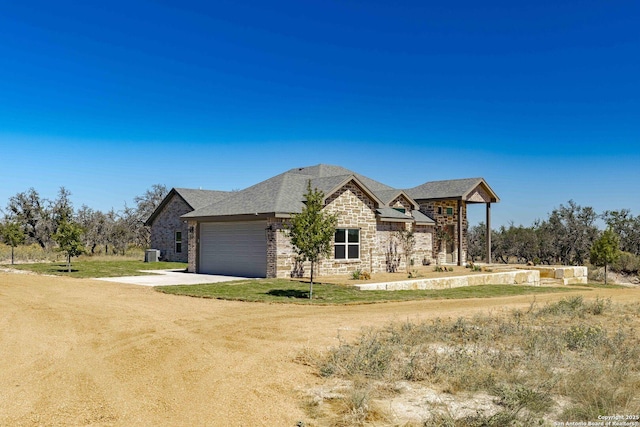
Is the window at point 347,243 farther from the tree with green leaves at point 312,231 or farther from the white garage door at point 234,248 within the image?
the tree with green leaves at point 312,231

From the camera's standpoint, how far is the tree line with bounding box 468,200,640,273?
44000mm

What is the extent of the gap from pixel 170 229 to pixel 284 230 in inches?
673

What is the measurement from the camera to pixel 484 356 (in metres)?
9.40

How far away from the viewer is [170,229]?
38.3m

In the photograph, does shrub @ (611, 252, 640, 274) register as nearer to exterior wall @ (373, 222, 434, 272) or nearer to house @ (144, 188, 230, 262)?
exterior wall @ (373, 222, 434, 272)

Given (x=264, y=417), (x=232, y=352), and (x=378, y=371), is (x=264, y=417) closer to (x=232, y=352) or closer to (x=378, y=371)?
(x=378, y=371)

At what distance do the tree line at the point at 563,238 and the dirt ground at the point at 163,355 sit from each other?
1151 inches

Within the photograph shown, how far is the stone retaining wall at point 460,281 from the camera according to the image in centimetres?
2164

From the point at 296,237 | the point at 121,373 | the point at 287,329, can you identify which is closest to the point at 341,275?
the point at 296,237

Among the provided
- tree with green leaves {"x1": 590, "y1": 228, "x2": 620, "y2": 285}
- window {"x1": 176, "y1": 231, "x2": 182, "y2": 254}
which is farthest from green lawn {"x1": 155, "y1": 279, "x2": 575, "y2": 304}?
window {"x1": 176, "y1": 231, "x2": 182, "y2": 254}

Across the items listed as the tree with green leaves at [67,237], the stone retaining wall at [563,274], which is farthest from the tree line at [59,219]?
the stone retaining wall at [563,274]

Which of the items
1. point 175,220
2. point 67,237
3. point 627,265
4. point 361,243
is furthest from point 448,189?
point 67,237

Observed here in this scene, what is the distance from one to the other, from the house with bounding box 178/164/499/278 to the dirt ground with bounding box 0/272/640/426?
7.37m

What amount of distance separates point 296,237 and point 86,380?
10739 millimetres
